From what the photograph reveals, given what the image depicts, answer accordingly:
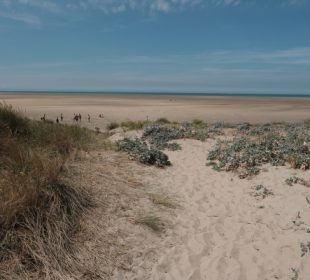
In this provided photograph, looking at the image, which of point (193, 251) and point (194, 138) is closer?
point (193, 251)

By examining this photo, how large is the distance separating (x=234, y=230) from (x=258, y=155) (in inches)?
157

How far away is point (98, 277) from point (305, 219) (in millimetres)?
3405

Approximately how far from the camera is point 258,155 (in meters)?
9.35

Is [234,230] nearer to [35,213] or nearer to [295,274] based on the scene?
[295,274]

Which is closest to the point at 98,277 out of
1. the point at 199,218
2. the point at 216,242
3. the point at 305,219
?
the point at 216,242

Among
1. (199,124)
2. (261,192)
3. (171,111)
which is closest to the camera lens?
(261,192)

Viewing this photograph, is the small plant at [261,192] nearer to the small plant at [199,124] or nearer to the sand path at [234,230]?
the sand path at [234,230]

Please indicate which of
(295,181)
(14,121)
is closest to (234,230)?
(295,181)

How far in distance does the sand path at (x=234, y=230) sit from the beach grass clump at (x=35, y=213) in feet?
3.94

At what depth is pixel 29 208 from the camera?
15.9 ft

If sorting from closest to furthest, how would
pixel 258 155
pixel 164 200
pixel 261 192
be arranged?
pixel 164 200 < pixel 261 192 < pixel 258 155

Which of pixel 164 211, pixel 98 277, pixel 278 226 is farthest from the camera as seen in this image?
pixel 164 211

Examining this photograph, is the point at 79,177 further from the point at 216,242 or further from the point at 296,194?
the point at 296,194

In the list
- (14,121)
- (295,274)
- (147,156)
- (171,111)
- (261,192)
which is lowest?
(171,111)
